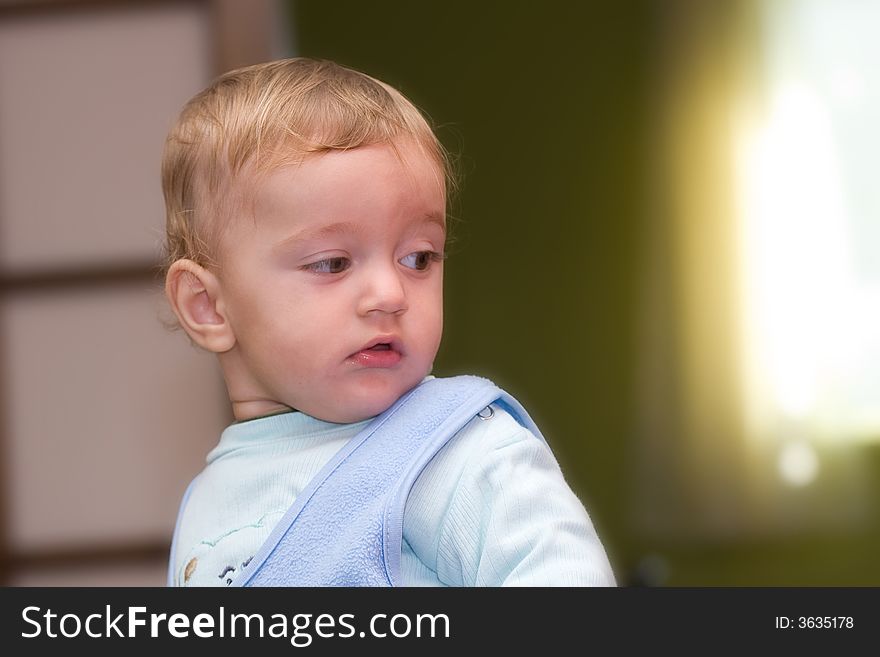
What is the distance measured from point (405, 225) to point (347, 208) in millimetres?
46

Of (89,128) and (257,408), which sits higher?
(89,128)

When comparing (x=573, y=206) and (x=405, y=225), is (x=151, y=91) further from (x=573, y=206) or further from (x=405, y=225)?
(x=573, y=206)

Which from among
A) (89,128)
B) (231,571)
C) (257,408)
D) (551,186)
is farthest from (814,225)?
(231,571)

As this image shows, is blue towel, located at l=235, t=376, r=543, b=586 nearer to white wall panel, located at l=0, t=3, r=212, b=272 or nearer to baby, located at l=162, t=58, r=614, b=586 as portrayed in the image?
baby, located at l=162, t=58, r=614, b=586

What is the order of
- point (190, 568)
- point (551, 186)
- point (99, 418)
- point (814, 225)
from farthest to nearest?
point (551, 186) → point (814, 225) → point (99, 418) → point (190, 568)

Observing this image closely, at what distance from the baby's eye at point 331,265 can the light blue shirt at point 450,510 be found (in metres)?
0.13

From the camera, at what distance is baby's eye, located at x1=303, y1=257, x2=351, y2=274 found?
743 millimetres

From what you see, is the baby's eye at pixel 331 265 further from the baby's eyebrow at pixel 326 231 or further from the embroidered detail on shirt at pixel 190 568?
the embroidered detail on shirt at pixel 190 568

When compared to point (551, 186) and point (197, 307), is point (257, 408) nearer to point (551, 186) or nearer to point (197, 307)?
point (197, 307)

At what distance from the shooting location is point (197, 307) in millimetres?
857

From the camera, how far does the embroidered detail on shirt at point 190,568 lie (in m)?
0.80

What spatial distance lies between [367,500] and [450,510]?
62 mm

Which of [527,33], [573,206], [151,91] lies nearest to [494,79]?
[527,33]
